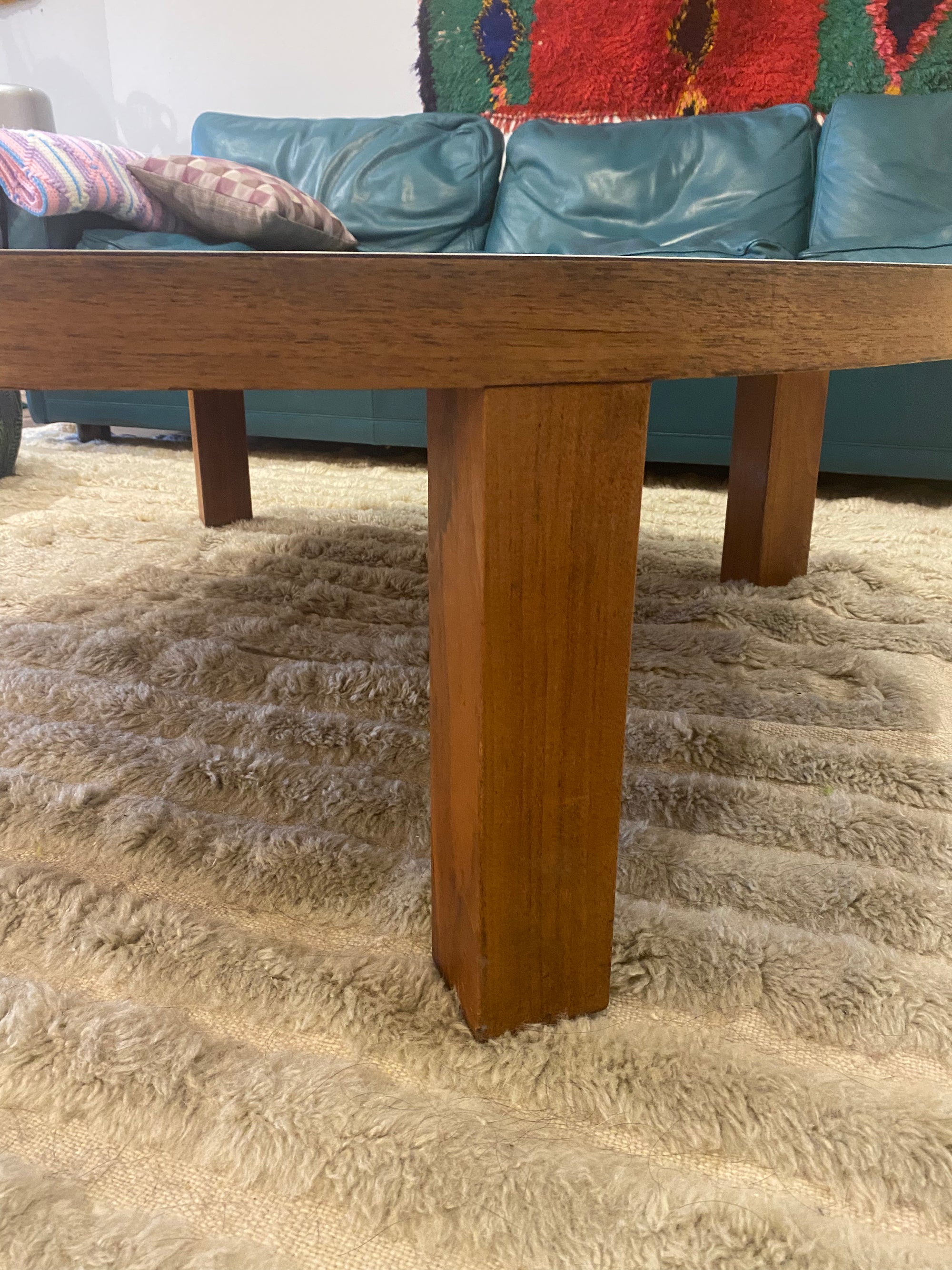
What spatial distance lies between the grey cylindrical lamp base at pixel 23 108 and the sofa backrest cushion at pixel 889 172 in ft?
7.33

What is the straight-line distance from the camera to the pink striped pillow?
1163mm

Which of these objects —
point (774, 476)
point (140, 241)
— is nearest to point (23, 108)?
point (140, 241)

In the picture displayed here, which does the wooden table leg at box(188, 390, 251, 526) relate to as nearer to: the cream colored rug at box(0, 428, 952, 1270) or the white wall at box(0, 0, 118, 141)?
the cream colored rug at box(0, 428, 952, 1270)

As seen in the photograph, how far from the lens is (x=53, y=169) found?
1.62 metres

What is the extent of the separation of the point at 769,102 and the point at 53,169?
1.72 metres

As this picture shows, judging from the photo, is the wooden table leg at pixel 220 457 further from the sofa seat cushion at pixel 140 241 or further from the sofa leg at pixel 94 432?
the sofa leg at pixel 94 432

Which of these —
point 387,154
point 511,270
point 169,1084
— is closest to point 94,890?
point 169,1084

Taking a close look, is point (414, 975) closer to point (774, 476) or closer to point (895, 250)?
point (774, 476)

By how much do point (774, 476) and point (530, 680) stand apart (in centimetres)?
75

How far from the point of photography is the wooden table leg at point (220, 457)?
135 cm

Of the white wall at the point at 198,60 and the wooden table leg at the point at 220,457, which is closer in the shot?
the wooden table leg at the point at 220,457

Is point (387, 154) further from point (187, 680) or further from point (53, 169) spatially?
point (187, 680)

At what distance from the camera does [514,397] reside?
0.37 metres

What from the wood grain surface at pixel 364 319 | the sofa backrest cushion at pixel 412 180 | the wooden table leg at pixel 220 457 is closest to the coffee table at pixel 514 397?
the wood grain surface at pixel 364 319
